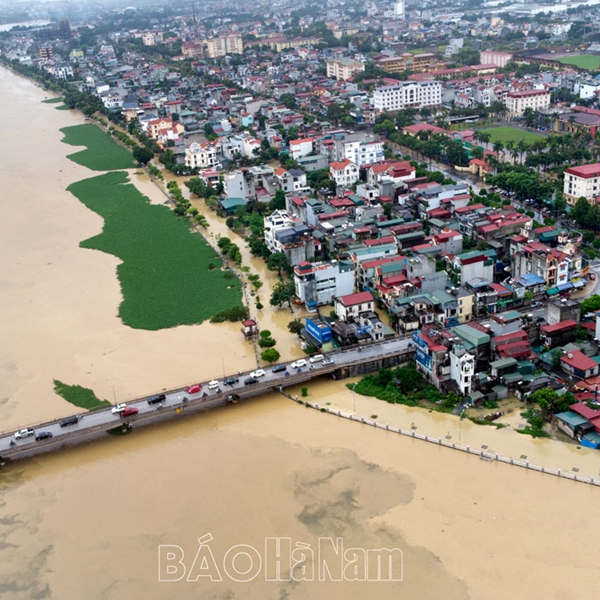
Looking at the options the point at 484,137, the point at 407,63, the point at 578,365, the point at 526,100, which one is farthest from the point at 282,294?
the point at 407,63

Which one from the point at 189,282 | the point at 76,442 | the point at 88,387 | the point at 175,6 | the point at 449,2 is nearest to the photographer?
the point at 76,442

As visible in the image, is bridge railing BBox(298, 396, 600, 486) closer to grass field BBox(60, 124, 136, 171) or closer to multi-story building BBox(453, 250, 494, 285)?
multi-story building BBox(453, 250, 494, 285)

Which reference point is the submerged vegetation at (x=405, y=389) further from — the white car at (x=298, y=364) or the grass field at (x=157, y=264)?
the grass field at (x=157, y=264)

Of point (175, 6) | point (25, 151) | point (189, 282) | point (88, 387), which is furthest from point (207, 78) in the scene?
point (175, 6)

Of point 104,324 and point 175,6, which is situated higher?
point 175,6

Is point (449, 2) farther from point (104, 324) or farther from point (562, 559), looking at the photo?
point (562, 559)

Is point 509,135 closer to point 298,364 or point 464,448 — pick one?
point 298,364

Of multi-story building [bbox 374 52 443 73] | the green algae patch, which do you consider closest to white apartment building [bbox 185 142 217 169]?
the green algae patch
